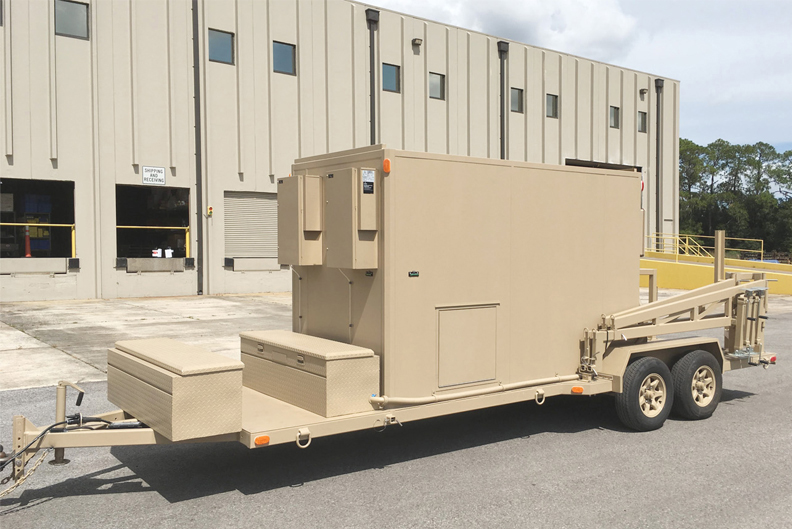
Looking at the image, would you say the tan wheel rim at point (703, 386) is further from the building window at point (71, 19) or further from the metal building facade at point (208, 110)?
the building window at point (71, 19)

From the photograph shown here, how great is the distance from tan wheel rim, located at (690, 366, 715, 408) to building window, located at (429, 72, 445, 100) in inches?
844

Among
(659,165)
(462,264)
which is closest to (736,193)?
(659,165)

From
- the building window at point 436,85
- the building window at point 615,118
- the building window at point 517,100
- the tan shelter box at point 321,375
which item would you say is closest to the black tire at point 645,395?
the tan shelter box at point 321,375

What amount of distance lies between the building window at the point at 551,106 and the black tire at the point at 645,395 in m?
25.8

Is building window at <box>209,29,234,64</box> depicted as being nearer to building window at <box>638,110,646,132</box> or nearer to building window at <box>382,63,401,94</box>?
building window at <box>382,63,401,94</box>

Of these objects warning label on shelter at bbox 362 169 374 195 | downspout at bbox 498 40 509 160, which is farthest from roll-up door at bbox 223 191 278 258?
warning label on shelter at bbox 362 169 374 195

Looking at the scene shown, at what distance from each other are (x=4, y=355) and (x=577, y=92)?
2702 centimetres

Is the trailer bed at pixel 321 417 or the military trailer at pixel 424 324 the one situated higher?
the military trailer at pixel 424 324

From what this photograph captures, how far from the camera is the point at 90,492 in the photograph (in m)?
5.28

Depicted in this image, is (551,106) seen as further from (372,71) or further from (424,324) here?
(424,324)

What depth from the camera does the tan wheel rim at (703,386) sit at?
24.7 ft

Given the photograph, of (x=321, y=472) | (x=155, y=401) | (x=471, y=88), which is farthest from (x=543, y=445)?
(x=471, y=88)

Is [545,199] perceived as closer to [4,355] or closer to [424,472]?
[424,472]

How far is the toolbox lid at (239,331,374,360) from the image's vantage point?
5560mm
